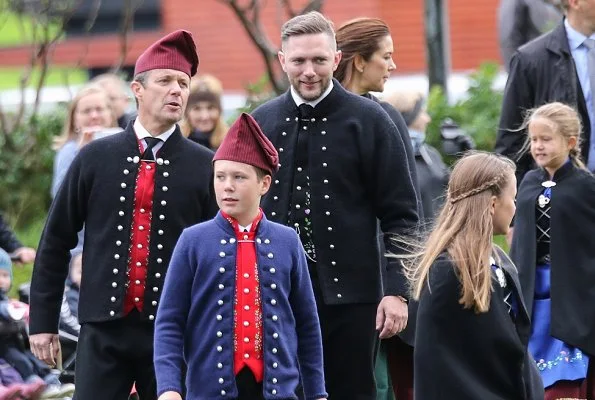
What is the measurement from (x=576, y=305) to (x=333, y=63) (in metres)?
2.50

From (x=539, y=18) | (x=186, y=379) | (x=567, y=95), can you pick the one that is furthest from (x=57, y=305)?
(x=539, y=18)

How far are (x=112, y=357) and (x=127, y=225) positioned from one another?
599 mm

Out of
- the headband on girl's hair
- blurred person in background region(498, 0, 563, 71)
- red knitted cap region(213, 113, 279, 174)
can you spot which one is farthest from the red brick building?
red knitted cap region(213, 113, 279, 174)

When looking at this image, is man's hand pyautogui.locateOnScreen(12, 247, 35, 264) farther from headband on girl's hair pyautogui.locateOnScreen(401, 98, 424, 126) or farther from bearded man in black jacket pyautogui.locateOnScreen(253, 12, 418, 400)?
bearded man in black jacket pyautogui.locateOnScreen(253, 12, 418, 400)

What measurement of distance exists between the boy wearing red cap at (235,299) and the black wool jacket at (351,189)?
2.91 feet

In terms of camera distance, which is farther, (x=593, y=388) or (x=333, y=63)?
(x=593, y=388)

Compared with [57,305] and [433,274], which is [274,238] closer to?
[433,274]

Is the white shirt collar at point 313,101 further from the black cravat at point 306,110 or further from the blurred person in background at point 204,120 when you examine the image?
the blurred person in background at point 204,120

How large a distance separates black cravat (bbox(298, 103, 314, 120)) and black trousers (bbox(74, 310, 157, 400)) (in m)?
1.26

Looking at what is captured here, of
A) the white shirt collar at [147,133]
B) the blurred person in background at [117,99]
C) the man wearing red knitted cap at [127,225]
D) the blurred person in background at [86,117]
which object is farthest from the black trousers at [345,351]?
the blurred person in background at [117,99]

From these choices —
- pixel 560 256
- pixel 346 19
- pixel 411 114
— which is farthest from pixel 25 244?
pixel 346 19

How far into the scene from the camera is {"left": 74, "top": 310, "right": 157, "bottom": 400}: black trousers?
284 inches

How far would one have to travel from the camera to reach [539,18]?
45.5ft

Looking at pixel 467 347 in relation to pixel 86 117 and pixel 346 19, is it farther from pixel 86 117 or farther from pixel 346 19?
pixel 346 19
